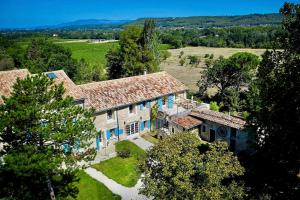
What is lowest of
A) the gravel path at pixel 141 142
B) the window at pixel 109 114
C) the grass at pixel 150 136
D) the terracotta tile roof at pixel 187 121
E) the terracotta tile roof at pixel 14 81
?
the gravel path at pixel 141 142

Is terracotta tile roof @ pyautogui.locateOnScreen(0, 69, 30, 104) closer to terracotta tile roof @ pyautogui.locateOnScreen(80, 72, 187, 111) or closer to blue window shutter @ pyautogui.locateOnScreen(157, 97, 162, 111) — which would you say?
terracotta tile roof @ pyautogui.locateOnScreen(80, 72, 187, 111)

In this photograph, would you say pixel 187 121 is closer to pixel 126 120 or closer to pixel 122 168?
pixel 126 120

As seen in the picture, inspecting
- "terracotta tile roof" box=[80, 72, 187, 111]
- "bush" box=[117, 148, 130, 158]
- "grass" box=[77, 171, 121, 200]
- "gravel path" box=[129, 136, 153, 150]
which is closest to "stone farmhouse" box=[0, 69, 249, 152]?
"terracotta tile roof" box=[80, 72, 187, 111]

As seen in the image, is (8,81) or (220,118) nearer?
(8,81)

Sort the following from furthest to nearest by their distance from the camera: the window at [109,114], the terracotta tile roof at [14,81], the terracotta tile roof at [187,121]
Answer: the window at [109,114], the terracotta tile roof at [187,121], the terracotta tile roof at [14,81]

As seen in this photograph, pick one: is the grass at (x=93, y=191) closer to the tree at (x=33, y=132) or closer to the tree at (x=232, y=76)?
the tree at (x=33, y=132)

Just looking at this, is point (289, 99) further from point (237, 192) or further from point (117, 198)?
point (117, 198)

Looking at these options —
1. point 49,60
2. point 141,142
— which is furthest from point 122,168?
point 49,60

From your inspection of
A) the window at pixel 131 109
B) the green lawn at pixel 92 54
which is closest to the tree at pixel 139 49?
the window at pixel 131 109
